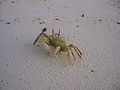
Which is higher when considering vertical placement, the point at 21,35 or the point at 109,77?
the point at 21,35

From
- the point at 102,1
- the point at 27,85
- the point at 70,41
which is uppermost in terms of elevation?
the point at 102,1

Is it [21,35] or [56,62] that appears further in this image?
[21,35]

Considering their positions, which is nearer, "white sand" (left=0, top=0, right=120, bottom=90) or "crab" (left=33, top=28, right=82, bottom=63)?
"white sand" (left=0, top=0, right=120, bottom=90)

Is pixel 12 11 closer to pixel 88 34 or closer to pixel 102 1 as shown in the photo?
pixel 88 34

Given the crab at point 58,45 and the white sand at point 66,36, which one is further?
the crab at point 58,45

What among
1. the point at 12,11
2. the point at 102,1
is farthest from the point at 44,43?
the point at 102,1

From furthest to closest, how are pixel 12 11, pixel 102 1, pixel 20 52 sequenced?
pixel 102 1, pixel 12 11, pixel 20 52

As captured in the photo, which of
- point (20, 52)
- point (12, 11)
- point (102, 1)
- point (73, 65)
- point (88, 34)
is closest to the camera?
point (73, 65)

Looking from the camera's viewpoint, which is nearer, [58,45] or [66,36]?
[58,45]
